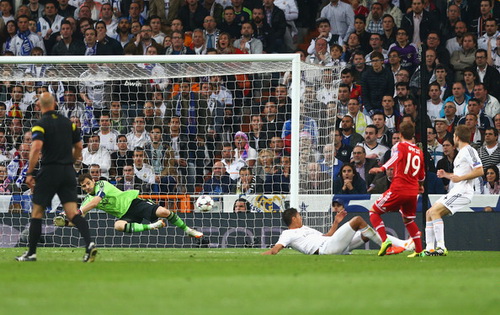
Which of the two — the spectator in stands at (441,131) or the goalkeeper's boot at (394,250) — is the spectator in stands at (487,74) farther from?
the goalkeeper's boot at (394,250)

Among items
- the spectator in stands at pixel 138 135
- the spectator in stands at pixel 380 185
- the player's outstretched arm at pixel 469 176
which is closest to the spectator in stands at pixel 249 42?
the spectator in stands at pixel 138 135

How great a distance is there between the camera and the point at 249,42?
21031mm

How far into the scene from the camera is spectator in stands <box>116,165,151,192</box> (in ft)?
58.6

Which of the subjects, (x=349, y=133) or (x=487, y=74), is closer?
(x=349, y=133)

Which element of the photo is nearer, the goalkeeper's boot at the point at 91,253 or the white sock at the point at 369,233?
the goalkeeper's boot at the point at 91,253

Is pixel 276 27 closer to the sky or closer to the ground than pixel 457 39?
closer to the sky

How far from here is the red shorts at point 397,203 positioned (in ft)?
43.0

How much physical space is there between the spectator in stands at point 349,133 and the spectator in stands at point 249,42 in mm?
3137

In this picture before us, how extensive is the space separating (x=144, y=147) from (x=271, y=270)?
8.73 m

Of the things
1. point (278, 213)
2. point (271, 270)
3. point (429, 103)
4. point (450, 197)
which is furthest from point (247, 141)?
point (271, 270)

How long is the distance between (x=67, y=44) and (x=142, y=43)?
1.84 meters

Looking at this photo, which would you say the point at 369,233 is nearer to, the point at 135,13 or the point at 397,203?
the point at 397,203

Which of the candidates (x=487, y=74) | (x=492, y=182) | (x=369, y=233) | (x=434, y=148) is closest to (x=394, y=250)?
(x=369, y=233)

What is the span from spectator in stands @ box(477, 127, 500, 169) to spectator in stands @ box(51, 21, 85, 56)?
929cm
